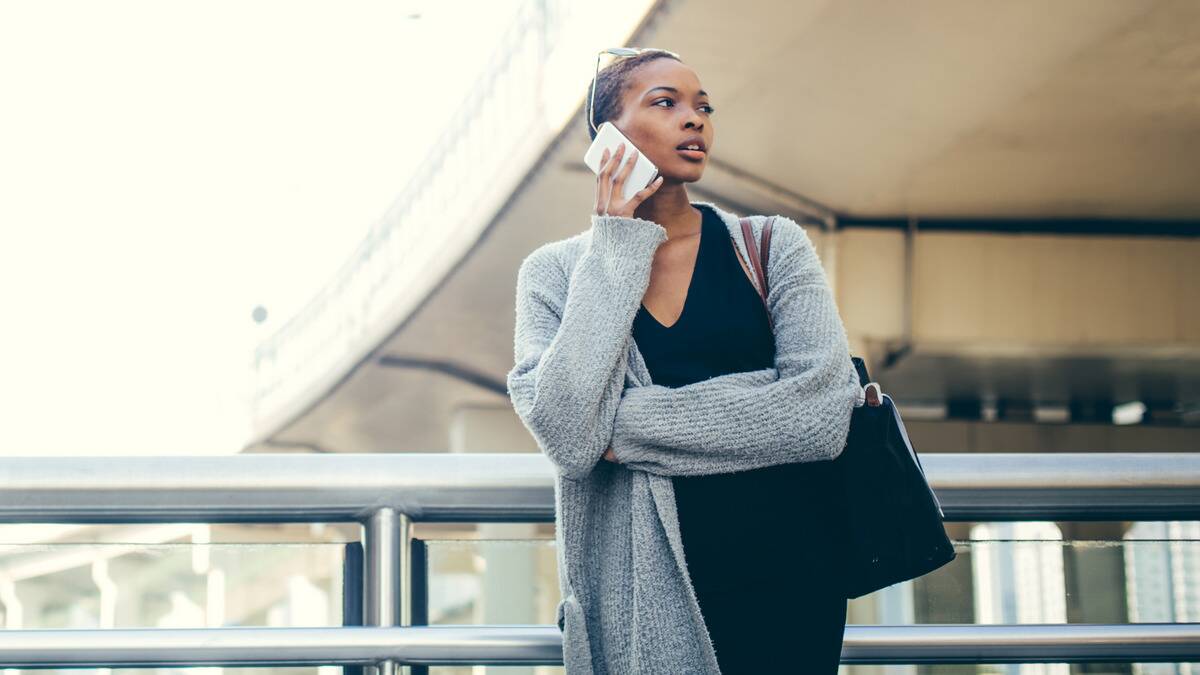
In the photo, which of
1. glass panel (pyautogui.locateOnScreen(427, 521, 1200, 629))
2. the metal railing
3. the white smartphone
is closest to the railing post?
the metal railing

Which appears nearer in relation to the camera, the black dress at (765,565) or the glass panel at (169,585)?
the black dress at (765,565)

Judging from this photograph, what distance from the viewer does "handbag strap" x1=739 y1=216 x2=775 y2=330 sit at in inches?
92.0

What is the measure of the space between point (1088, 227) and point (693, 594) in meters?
13.8

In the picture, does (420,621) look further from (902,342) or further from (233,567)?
(902,342)

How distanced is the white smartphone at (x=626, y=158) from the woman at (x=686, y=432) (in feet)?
0.06

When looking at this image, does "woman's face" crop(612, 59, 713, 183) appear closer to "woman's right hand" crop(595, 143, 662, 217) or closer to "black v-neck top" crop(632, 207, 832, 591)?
"woman's right hand" crop(595, 143, 662, 217)

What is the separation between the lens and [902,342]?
50.3 ft

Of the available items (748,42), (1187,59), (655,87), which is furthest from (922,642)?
(1187,59)

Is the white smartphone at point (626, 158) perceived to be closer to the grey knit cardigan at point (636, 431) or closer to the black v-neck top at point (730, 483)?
the grey knit cardigan at point (636, 431)

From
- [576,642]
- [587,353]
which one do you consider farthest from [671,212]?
[576,642]

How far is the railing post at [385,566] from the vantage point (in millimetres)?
2795

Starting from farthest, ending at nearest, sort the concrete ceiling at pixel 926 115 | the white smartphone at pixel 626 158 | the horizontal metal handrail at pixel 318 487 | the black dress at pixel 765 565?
the concrete ceiling at pixel 926 115 < the horizontal metal handrail at pixel 318 487 < the white smartphone at pixel 626 158 < the black dress at pixel 765 565

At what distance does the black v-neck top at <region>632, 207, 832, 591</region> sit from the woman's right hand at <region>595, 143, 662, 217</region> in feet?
0.52

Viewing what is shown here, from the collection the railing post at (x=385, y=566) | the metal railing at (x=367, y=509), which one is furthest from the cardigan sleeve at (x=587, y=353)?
the railing post at (x=385, y=566)
